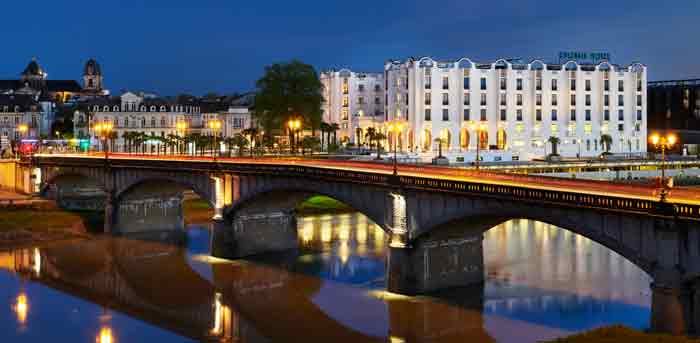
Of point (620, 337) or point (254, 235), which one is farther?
point (254, 235)

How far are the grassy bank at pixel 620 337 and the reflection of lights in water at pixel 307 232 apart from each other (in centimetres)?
4403

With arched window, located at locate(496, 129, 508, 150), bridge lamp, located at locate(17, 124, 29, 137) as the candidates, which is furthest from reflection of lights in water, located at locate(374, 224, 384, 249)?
bridge lamp, located at locate(17, 124, 29, 137)

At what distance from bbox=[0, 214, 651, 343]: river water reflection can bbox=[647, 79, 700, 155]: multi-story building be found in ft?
369

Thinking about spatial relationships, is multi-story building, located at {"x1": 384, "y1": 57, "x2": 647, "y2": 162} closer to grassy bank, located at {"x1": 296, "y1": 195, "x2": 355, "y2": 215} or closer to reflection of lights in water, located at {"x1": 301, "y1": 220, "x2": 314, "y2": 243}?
grassy bank, located at {"x1": 296, "y1": 195, "x2": 355, "y2": 215}

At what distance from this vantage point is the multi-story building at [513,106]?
140 m

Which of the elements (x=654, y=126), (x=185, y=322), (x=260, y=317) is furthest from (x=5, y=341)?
(x=654, y=126)

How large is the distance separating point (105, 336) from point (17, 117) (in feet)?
499

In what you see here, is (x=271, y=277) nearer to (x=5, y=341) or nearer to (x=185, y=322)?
(x=185, y=322)

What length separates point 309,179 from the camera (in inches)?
2648

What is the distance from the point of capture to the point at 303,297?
59.6 m

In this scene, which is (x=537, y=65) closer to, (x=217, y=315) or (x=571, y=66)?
(x=571, y=66)

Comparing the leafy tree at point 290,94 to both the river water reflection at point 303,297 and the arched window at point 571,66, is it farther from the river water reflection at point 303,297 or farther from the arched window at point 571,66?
the river water reflection at point 303,297

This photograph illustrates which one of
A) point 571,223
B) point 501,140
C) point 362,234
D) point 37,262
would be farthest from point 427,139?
point 571,223

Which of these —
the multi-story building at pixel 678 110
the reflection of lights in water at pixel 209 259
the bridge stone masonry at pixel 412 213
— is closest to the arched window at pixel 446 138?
the bridge stone masonry at pixel 412 213
